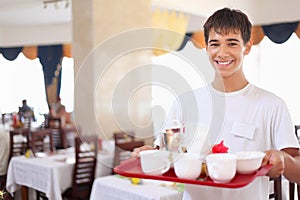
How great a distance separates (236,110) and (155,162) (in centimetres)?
27

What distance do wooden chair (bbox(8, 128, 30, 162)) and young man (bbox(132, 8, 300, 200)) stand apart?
251cm

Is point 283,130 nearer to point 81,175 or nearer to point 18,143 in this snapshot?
point 81,175

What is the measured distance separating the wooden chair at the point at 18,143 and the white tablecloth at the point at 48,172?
299mm

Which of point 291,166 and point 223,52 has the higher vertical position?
point 223,52

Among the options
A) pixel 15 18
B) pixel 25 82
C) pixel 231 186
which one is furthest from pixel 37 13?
pixel 231 186

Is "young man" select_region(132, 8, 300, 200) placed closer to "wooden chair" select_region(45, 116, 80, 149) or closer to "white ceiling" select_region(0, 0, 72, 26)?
"wooden chair" select_region(45, 116, 80, 149)

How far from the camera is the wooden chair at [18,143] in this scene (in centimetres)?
328

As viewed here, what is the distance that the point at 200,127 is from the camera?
97 cm

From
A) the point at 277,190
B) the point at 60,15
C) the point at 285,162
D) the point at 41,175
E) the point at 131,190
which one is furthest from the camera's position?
the point at 60,15

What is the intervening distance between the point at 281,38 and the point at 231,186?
3.51m

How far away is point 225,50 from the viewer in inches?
38.0

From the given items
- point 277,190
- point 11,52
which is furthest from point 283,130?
point 11,52

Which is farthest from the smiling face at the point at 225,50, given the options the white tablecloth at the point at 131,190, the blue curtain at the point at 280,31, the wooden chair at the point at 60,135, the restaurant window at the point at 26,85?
the wooden chair at the point at 60,135

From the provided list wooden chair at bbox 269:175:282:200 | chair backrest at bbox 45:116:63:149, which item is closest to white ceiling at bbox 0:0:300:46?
chair backrest at bbox 45:116:63:149
